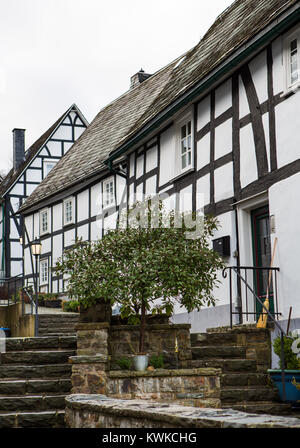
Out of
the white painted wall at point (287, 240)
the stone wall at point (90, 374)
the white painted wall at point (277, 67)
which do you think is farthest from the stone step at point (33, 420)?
the white painted wall at point (277, 67)

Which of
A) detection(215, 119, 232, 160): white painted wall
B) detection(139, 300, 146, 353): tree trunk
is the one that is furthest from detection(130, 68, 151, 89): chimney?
detection(139, 300, 146, 353): tree trunk

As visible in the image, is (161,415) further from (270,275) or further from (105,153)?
(105,153)

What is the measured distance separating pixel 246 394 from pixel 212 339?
1.65m

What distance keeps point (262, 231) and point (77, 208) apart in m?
12.5

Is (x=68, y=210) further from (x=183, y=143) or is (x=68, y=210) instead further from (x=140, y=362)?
(x=140, y=362)

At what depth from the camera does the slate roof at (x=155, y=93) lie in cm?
1308

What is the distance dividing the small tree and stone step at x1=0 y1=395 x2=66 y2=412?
1280 mm

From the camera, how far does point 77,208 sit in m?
23.6

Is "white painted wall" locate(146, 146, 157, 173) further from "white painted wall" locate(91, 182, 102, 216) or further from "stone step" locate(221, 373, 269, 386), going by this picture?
"stone step" locate(221, 373, 269, 386)

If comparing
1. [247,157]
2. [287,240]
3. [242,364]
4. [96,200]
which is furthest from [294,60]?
[96,200]

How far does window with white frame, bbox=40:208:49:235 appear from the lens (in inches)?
1042

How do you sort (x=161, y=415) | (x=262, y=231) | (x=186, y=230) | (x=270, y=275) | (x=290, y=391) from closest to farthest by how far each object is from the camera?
1. (x=161, y=415)
2. (x=290, y=391)
3. (x=186, y=230)
4. (x=270, y=275)
5. (x=262, y=231)

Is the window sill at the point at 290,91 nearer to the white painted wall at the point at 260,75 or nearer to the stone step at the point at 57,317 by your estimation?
the white painted wall at the point at 260,75

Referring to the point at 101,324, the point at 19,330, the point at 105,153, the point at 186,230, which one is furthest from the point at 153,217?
the point at 105,153
